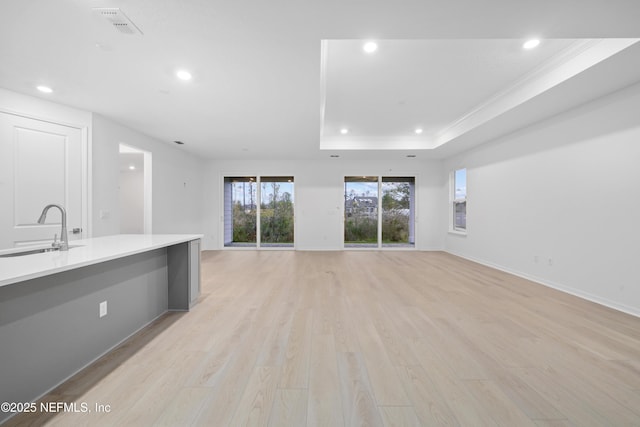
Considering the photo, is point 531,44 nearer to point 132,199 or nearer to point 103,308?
point 103,308

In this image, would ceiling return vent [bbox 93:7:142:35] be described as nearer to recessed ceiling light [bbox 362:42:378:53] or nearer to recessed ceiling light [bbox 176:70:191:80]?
recessed ceiling light [bbox 176:70:191:80]

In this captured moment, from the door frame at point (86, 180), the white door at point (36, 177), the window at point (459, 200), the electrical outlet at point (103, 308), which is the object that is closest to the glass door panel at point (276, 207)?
the door frame at point (86, 180)

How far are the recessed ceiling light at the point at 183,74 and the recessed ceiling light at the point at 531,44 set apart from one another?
11.6ft

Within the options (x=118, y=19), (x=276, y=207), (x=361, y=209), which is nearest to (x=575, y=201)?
(x=361, y=209)

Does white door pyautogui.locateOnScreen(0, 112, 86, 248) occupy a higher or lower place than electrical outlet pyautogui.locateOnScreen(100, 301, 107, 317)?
higher

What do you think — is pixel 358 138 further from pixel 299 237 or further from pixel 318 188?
pixel 299 237

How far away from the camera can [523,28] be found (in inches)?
75.7

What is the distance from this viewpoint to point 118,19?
1.82 m

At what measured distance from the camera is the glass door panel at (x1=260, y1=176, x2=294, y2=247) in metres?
7.28

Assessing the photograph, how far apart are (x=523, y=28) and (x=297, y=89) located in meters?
2.13

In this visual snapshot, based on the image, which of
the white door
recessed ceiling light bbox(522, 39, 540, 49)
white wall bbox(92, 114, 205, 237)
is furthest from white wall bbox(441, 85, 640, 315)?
the white door

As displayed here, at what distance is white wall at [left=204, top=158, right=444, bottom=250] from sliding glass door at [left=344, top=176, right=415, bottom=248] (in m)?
0.24

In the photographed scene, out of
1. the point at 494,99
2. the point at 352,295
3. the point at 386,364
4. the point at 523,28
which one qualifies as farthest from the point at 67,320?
the point at 494,99

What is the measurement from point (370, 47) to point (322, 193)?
15.7ft
